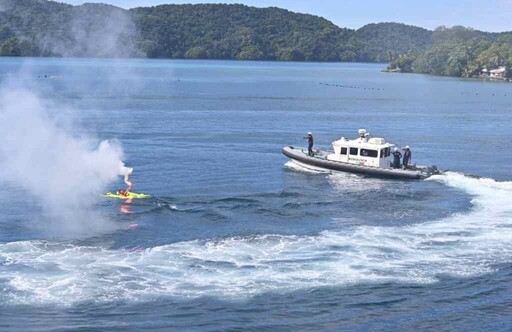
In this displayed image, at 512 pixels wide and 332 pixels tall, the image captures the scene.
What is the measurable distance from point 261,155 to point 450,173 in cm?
2008

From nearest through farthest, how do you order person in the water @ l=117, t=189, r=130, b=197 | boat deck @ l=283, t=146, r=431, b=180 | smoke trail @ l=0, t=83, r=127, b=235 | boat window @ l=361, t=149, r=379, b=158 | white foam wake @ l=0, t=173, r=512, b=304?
white foam wake @ l=0, t=173, r=512, b=304, smoke trail @ l=0, t=83, r=127, b=235, person in the water @ l=117, t=189, r=130, b=197, boat deck @ l=283, t=146, r=431, b=180, boat window @ l=361, t=149, r=379, b=158

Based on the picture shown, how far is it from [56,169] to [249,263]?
24596 mm

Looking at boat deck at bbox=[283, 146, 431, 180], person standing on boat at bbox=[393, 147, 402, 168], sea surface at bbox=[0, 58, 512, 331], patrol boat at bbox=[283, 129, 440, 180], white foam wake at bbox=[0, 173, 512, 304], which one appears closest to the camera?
sea surface at bbox=[0, 58, 512, 331]

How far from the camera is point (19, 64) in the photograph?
19888 cm

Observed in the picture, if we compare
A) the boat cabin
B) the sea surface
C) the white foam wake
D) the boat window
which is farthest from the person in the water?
the boat window

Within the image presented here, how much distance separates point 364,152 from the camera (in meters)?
66.1

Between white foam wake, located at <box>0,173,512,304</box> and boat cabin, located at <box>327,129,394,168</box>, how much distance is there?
16.9 m

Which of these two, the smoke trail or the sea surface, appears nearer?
the sea surface

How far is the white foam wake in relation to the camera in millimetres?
36500

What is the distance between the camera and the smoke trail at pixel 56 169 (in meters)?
50.0

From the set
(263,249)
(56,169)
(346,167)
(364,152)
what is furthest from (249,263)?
(364,152)

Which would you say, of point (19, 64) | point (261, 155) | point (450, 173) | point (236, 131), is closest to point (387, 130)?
point (236, 131)

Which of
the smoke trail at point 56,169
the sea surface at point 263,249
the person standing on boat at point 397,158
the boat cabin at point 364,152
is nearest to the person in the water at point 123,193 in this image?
the sea surface at point 263,249

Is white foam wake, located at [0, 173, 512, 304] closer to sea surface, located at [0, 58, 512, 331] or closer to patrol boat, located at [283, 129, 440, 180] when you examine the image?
sea surface, located at [0, 58, 512, 331]
